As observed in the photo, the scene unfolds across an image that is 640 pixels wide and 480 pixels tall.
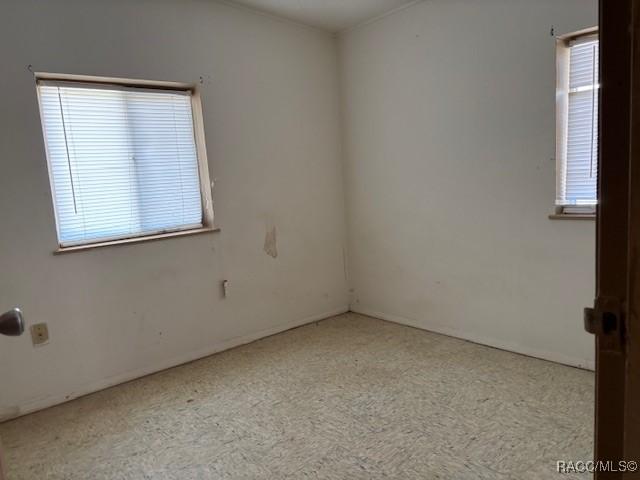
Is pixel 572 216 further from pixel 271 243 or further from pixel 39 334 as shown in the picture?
pixel 39 334

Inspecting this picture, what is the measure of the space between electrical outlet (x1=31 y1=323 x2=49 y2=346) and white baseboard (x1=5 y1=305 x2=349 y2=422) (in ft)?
1.04

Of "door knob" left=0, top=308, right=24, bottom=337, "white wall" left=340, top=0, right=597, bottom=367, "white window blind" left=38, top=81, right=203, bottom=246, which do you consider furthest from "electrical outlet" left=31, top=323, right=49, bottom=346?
"white wall" left=340, top=0, right=597, bottom=367

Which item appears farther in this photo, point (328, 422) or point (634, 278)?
point (328, 422)

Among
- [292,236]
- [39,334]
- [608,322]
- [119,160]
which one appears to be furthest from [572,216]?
[39,334]

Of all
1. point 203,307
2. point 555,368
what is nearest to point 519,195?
point 555,368

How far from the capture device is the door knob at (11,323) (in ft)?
2.60

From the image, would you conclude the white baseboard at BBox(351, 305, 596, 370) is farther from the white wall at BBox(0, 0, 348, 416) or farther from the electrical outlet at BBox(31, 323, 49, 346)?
the electrical outlet at BBox(31, 323, 49, 346)

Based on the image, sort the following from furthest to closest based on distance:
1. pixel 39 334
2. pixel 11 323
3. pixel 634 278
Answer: pixel 39 334 → pixel 11 323 → pixel 634 278

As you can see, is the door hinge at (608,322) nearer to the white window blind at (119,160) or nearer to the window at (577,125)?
the window at (577,125)

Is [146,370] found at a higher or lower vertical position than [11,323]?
lower

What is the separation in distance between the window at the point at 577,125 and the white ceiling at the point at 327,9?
1.16m

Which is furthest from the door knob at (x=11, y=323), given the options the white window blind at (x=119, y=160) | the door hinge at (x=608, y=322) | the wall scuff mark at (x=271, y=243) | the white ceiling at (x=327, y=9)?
the white ceiling at (x=327, y=9)

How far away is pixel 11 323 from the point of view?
805 mm

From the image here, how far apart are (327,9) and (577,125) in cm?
183
